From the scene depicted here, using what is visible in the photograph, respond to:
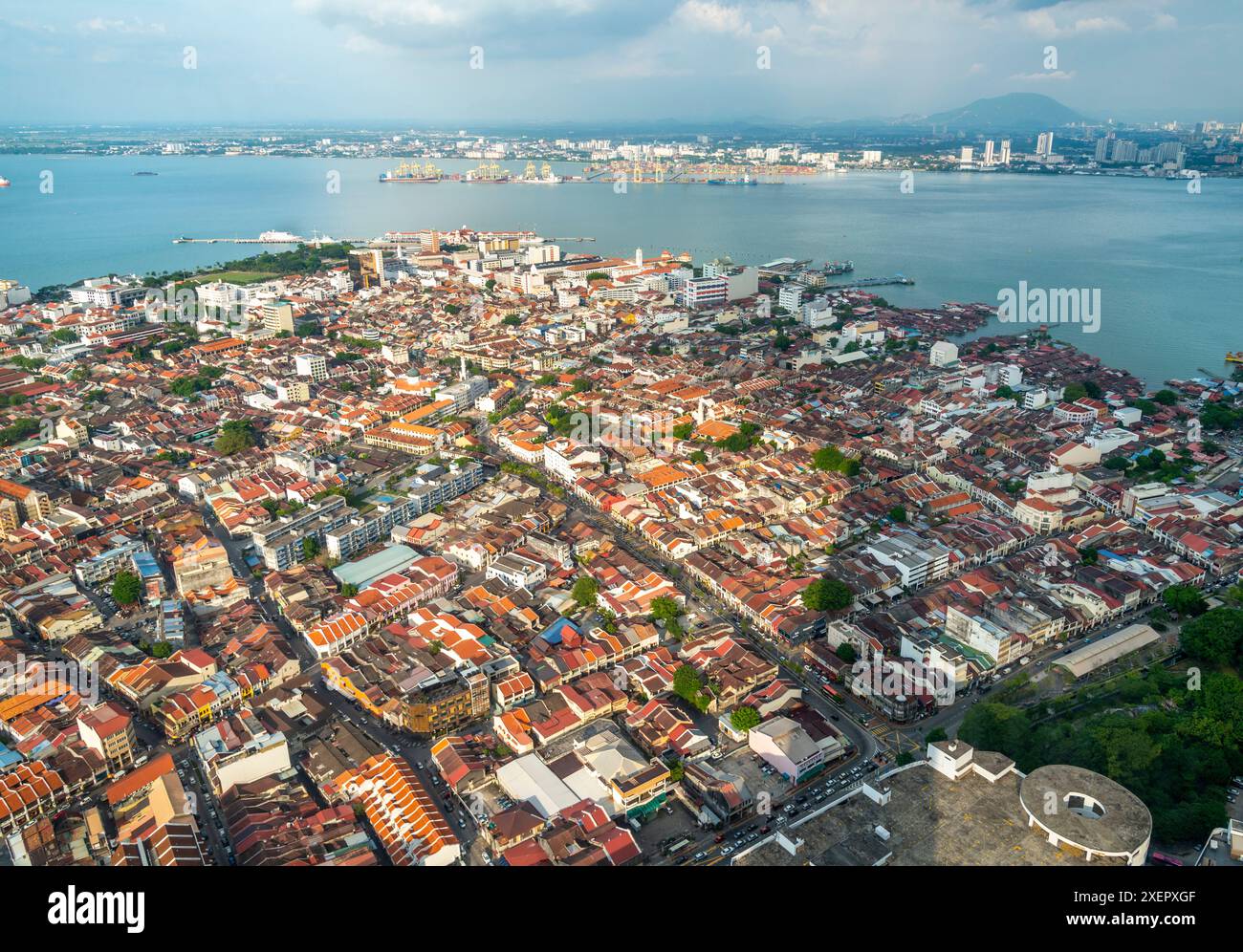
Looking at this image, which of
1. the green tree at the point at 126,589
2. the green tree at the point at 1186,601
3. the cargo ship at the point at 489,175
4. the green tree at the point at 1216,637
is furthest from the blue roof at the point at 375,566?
the cargo ship at the point at 489,175

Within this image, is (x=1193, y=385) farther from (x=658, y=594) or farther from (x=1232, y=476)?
(x=658, y=594)

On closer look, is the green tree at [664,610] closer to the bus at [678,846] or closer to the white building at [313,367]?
the bus at [678,846]

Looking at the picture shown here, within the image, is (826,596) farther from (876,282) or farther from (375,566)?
(876,282)

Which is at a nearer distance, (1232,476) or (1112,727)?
(1112,727)

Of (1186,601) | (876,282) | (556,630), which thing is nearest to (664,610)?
(556,630)

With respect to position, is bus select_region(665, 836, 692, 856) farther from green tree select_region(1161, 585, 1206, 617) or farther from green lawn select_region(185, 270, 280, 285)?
green lawn select_region(185, 270, 280, 285)

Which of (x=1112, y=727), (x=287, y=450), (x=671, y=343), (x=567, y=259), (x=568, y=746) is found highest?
(x=567, y=259)

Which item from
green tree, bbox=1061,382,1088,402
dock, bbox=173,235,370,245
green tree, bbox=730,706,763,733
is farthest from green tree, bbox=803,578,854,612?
dock, bbox=173,235,370,245
